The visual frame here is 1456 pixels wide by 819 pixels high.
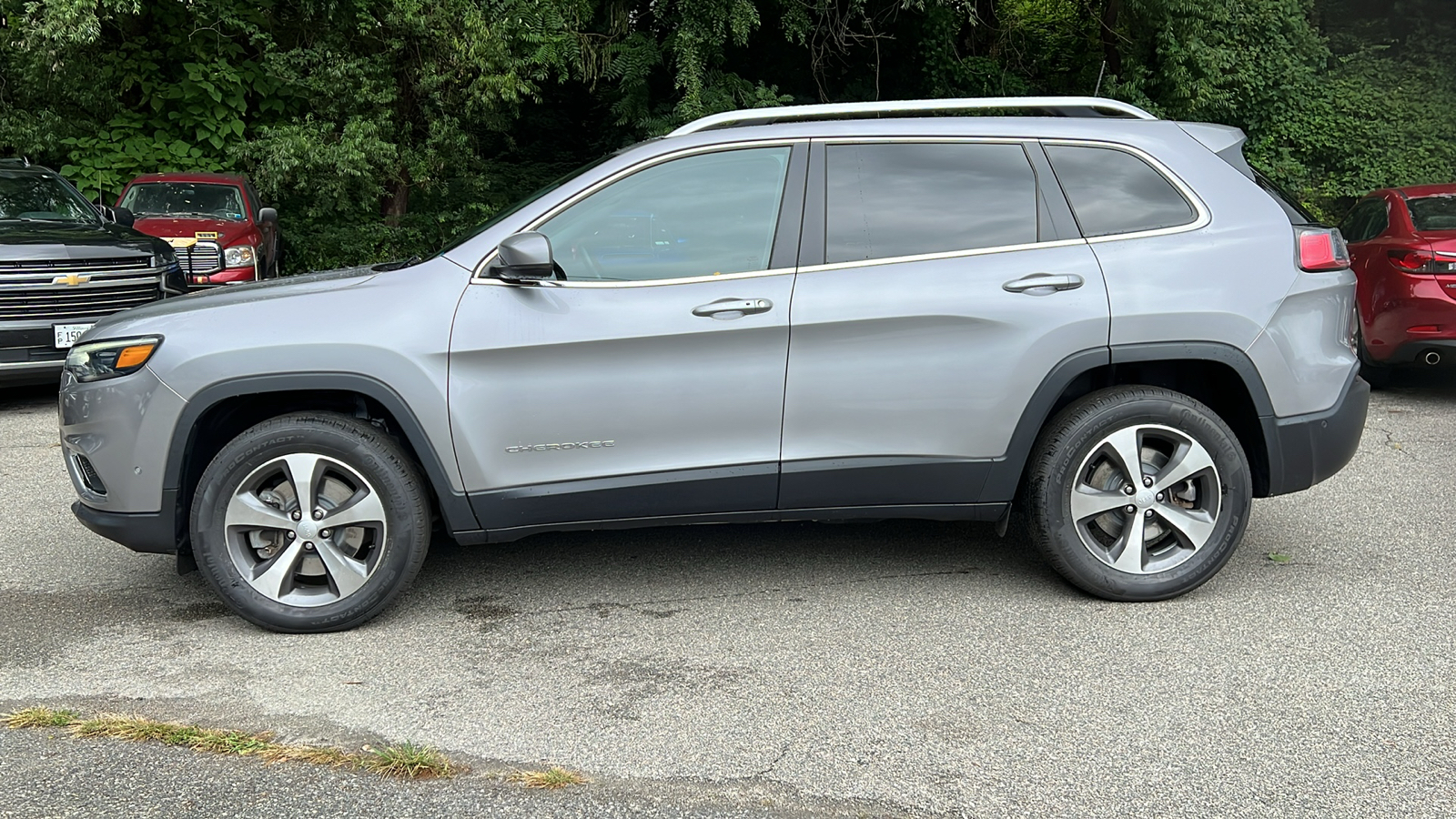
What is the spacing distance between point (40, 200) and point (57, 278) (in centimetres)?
176

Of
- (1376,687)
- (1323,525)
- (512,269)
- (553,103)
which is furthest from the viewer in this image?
(553,103)

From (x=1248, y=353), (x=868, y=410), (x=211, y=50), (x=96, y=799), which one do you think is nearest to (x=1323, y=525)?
(x=1248, y=353)

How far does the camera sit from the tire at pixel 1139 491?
4.31 meters

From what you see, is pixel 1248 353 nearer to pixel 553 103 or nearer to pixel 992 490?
pixel 992 490

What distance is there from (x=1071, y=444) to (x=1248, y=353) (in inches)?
28.0

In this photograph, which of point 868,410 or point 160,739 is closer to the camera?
point 160,739

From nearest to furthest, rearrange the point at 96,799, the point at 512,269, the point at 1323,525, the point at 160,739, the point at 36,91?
the point at 96,799, the point at 160,739, the point at 512,269, the point at 1323,525, the point at 36,91

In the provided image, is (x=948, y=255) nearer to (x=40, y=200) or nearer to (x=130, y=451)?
A: (x=130, y=451)

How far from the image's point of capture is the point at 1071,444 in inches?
170

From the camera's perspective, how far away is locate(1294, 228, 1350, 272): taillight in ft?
14.2

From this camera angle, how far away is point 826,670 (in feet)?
12.6

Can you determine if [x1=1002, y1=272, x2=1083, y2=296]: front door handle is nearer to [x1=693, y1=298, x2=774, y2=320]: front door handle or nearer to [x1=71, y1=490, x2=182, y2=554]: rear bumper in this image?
[x1=693, y1=298, x2=774, y2=320]: front door handle

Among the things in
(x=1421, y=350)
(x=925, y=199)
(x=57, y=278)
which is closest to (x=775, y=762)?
(x=925, y=199)

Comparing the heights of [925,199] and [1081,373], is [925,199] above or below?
above
